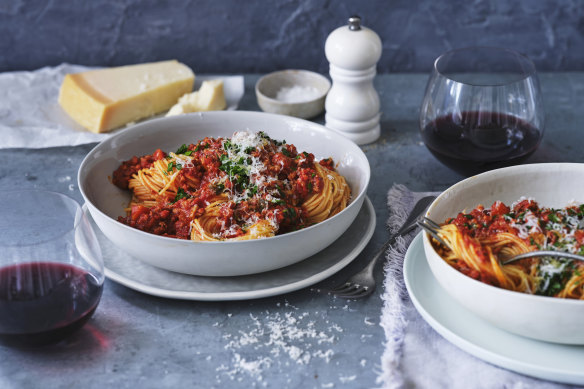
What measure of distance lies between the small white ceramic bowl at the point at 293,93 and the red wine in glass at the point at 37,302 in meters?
1.66

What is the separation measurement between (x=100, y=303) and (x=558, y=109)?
7.94 ft

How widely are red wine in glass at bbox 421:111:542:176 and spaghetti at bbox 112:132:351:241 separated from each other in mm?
485

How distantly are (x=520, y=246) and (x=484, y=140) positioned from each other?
2.70ft

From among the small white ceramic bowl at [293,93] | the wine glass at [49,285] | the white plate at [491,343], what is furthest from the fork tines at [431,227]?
the small white ceramic bowl at [293,93]

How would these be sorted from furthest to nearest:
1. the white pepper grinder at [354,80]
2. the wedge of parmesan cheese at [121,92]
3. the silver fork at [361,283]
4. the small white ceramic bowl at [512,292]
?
the wedge of parmesan cheese at [121,92]
the white pepper grinder at [354,80]
the silver fork at [361,283]
the small white ceramic bowl at [512,292]

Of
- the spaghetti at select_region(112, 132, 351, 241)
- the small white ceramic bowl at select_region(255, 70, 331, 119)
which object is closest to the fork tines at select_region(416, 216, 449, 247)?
the spaghetti at select_region(112, 132, 351, 241)

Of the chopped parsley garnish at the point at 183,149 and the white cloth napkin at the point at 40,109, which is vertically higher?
the chopped parsley garnish at the point at 183,149

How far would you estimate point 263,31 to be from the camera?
3641 mm

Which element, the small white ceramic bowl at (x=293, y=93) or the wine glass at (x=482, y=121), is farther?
the small white ceramic bowl at (x=293, y=93)

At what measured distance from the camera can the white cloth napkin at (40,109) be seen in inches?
116

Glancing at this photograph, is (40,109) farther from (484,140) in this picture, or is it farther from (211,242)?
(484,140)

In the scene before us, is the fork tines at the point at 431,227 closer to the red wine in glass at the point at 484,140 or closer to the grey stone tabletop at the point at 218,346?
the grey stone tabletop at the point at 218,346

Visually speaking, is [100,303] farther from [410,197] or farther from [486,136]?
[486,136]

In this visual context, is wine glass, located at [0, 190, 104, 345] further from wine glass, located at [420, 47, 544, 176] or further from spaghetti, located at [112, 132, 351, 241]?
wine glass, located at [420, 47, 544, 176]
